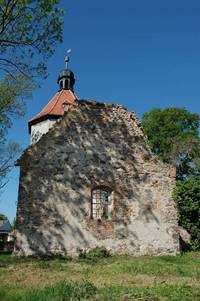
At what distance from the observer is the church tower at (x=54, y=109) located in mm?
29828

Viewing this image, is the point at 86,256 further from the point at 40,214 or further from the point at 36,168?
the point at 36,168

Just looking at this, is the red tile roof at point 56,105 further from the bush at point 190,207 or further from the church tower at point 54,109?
the bush at point 190,207

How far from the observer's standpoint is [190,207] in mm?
17875

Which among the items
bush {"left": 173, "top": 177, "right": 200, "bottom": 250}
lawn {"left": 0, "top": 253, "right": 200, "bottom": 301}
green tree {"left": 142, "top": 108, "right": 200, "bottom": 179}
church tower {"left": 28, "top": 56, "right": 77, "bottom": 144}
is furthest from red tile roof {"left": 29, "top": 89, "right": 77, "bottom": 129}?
lawn {"left": 0, "top": 253, "right": 200, "bottom": 301}

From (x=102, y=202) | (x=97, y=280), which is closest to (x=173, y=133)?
(x=102, y=202)

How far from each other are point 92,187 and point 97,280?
21.7ft

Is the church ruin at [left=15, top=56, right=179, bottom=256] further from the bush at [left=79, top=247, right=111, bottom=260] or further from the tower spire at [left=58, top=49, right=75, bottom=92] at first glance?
the tower spire at [left=58, top=49, right=75, bottom=92]

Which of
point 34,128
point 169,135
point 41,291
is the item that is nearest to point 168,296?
point 41,291

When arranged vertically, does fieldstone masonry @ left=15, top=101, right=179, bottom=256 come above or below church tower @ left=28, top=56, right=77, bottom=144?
below

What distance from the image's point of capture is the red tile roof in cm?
3005

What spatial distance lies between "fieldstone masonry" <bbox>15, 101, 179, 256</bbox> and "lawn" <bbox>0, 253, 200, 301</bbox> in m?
1.29

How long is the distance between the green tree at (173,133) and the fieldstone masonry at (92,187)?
1661 centimetres

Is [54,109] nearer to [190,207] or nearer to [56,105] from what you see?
[56,105]

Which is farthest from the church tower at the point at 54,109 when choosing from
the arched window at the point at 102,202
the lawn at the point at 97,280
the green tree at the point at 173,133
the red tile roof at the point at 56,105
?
the lawn at the point at 97,280
